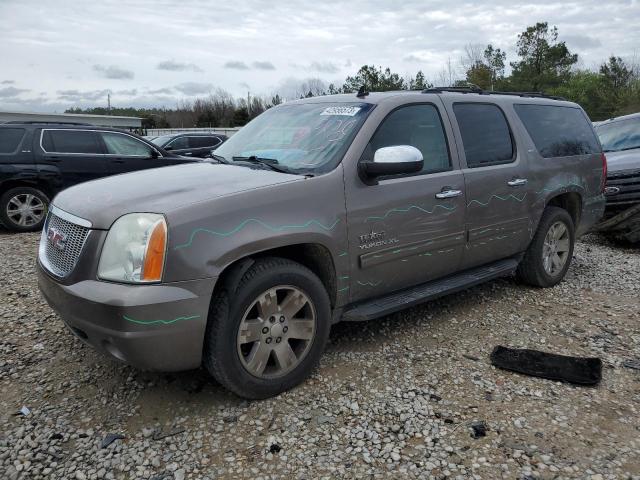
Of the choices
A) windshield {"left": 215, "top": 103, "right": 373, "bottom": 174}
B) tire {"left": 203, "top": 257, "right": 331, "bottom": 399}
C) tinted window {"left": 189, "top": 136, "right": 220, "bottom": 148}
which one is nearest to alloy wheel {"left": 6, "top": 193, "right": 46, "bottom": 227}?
windshield {"left": 215, "top": 103, "right": 373, "bottom": 174}

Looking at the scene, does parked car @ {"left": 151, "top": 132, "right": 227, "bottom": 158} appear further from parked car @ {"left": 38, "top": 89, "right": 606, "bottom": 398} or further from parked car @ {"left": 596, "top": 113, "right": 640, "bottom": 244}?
parked car @ {"left": 38, "top": 89, "right": 606, "bottom": 398}

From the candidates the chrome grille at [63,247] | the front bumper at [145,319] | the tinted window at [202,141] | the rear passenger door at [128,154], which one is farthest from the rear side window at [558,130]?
the tinted window at [202,141]

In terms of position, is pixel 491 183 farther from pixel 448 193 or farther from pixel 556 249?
pixel 556 249

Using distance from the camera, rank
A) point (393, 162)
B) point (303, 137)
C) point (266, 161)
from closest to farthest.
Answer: point (393, 162), point (266, 161), point (303, 137)

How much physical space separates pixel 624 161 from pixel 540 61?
94.9 feet

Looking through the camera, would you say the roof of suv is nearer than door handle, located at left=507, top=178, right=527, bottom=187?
Yes

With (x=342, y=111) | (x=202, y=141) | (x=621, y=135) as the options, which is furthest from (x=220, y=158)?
(x=202, y=141)

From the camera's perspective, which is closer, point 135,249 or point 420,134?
point 135,249

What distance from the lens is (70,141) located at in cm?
838

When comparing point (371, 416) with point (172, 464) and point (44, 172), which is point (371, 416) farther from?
point (44, 172)

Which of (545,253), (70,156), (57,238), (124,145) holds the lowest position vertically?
(545,253)

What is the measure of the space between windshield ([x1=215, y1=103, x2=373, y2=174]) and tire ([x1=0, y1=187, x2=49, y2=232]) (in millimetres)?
5174

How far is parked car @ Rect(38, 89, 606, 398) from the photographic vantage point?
264 cm

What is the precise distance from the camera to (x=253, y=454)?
264 centimetres
